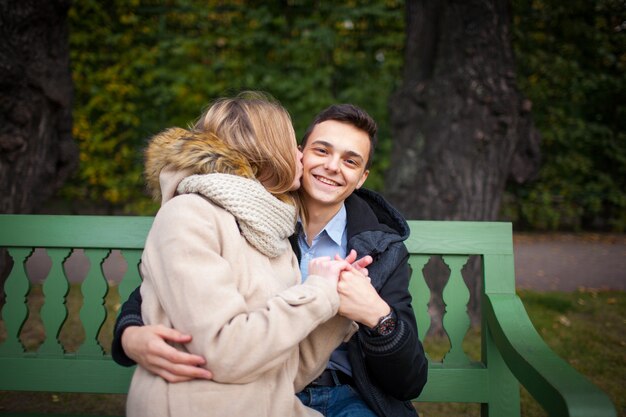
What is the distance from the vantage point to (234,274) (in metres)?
1.72

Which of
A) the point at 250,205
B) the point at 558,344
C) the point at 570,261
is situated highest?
the point at 250,205

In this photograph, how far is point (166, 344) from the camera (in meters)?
1.66

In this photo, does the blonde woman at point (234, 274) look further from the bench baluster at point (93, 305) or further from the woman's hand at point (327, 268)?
the bench baluster at point (93, 305)

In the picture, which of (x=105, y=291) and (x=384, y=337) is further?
(x=105, y=291)

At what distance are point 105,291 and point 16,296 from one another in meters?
0.44

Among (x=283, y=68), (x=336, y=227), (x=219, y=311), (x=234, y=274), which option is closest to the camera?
(x=219, y=311)

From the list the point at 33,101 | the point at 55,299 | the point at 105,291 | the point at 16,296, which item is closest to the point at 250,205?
the point at 105,291

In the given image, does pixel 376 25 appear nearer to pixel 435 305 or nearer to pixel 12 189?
pixel 435 305

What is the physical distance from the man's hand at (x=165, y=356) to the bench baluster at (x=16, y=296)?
1106 mm

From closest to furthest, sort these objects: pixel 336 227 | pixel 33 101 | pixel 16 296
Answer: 1. pixel 336 227
2. pixel 16 296
3. pixel 33 101

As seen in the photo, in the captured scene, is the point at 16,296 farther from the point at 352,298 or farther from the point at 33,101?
the point at 352,298

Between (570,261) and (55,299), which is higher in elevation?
(55,299)

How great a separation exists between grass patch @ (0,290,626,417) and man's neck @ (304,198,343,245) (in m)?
1.55

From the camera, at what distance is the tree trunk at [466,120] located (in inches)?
164
